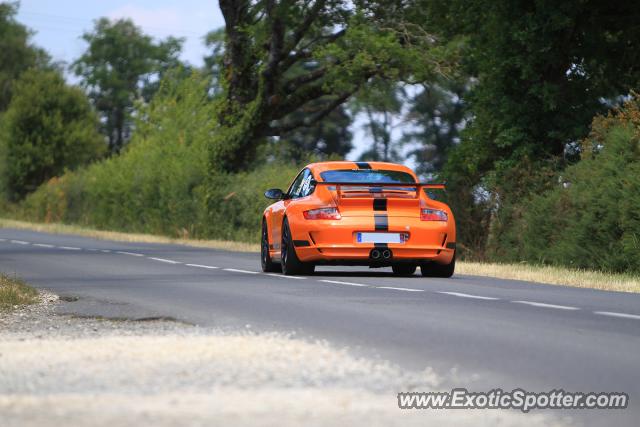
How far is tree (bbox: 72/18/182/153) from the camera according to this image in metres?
121

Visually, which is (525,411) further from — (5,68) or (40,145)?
(5,68)

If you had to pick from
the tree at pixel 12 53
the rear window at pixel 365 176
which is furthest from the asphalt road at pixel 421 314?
the tree at pixel 12 53

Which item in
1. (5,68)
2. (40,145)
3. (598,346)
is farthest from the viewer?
(5,68)

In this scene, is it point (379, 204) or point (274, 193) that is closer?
point (379, 204)

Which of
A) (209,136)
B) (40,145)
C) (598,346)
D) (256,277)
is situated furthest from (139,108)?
(598,346)

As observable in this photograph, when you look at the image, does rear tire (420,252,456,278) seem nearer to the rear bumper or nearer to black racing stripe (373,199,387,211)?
the rear bumper

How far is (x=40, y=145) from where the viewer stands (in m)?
77.6

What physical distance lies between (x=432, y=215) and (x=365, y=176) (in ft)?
4.73

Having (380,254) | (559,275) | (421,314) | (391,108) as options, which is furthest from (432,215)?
(391,108)

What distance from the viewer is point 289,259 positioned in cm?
2061

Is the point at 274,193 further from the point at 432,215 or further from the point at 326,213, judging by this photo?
the point at 432,215

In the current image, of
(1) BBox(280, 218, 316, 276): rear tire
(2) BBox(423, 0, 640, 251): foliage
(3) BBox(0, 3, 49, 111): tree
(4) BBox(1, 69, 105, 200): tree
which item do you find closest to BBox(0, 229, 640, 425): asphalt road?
(1) BBox(280, 218, 316, 276): rear tire

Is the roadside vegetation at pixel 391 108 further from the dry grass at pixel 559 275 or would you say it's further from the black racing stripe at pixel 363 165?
the black racing stripe at pixel 363 165

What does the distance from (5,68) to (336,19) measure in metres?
80.6
